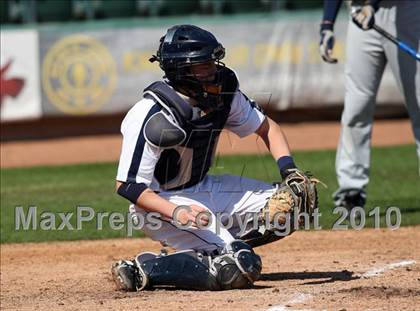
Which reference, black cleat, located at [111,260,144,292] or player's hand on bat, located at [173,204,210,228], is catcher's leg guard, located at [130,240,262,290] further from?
player's hand on bat, located at [173,204,210,228]

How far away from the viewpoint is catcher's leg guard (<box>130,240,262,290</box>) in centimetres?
Answer: 548

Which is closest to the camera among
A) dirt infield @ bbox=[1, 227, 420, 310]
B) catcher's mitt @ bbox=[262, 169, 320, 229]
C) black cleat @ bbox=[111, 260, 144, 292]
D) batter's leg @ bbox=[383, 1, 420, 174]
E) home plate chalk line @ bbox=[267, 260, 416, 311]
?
home plate chalk line @ bbox=[267, 260, 416, 311]

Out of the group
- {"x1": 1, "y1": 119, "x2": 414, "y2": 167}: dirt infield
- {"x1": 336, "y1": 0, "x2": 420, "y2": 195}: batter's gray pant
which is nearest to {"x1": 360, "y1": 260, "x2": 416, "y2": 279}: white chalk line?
{"x1": 336, "y1": 0, "x2": 420, "y2": 195}: batter's gray pant

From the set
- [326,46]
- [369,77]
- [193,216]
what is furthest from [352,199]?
[193,216]

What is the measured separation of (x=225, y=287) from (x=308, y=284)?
0.48m

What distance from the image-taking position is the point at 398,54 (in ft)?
27.2

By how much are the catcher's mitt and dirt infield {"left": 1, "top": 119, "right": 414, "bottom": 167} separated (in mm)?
7610

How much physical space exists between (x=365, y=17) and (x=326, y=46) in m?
0.52

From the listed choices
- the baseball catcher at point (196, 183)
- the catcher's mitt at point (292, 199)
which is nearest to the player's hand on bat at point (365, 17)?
the baseball catcher at point (196, 183)

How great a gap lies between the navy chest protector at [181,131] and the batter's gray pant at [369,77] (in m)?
2.78

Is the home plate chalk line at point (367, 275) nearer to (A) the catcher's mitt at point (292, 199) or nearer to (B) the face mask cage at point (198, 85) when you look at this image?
(A) the catcher's mitt at point (292, 199)

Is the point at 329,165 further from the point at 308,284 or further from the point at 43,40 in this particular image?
the point at 308,284

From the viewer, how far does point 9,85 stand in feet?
48.5

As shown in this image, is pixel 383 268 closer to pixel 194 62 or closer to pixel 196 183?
pixel 196 183
